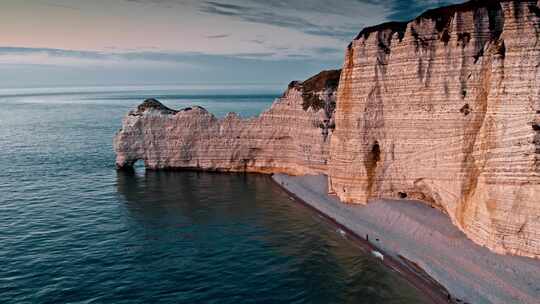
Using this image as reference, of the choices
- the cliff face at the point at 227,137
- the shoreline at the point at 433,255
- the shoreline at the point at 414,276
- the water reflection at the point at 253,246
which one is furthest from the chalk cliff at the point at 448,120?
the water reflection at the point at 253,246

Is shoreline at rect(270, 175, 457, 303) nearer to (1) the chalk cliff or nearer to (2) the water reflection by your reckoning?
(2) the water reflection

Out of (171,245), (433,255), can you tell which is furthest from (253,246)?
(433,255)

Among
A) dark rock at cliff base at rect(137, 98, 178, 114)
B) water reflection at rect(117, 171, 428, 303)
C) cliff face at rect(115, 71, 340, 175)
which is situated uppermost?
dark rock at cliff base at rect(137, 98, 178, 114)

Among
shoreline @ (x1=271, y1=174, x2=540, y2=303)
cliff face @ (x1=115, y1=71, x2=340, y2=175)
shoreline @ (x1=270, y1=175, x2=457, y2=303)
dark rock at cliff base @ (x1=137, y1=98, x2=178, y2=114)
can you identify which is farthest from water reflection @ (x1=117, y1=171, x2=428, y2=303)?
dark rock at cliff base @ (x1=137, y1=98, x2=178, y2=114)

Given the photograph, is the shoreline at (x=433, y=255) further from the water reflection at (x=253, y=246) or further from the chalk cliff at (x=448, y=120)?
the water reflection at (x=253, y=246)

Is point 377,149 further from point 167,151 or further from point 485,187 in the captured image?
point 167,151

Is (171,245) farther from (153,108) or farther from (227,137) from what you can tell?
(153,108)
